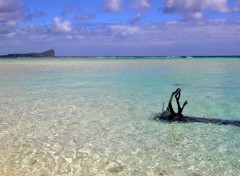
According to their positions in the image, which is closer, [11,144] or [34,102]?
[11,144]

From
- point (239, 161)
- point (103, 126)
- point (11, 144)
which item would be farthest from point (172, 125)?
point (11, 144)

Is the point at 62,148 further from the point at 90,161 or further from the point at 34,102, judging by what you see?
the point at 34,102

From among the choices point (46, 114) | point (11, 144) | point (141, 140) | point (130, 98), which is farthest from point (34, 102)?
point (141, 140)

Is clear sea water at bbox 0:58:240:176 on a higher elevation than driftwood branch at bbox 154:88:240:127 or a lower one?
lower

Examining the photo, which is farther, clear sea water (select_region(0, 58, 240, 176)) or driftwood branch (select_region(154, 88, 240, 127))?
driftwood branch (select_region(154, 88, 240, 127))

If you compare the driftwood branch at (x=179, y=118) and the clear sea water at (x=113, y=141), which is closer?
the clear sea water at (x=113, y=141)

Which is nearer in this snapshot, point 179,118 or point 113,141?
point 113,141

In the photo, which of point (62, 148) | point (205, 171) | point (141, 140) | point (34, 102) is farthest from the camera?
point (34, 102)

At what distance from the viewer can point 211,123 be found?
11148 mm

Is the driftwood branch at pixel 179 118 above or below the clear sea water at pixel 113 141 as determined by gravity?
above

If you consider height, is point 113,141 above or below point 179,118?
below

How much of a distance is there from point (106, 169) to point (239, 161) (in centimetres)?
305

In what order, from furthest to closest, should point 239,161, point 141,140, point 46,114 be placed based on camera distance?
point 46,114
point 141,140
point 239,161

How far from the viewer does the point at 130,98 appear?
17.2m
